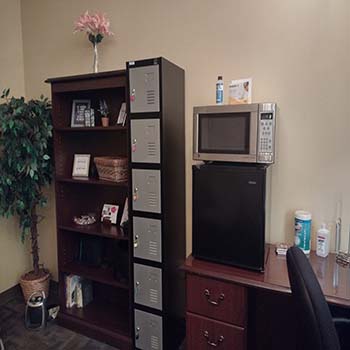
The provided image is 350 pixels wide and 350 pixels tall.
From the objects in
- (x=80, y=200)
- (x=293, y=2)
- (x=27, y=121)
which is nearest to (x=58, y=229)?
(x=80, y=200)

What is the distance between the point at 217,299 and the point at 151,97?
3.81 ft

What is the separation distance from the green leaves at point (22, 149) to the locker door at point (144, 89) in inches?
30.9

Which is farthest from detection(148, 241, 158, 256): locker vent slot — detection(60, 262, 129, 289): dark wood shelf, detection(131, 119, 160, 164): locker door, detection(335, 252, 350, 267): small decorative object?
detection(335, 252, 350, 267): small decorative object

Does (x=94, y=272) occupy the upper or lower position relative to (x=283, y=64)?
lower

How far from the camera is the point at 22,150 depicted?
2174mm

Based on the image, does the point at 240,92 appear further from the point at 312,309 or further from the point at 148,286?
the point at 148,286

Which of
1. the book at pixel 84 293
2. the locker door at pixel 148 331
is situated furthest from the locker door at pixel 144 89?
the book at pixel 84 293

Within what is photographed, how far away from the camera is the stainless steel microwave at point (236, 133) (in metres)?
1.49

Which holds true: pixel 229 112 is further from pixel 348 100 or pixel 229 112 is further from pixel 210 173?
A: pixel 348 100

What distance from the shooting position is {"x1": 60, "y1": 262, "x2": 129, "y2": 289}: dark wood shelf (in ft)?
6.84

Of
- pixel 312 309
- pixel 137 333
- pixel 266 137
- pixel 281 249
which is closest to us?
pixel 312 309

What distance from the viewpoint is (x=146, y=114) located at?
176 centimetres

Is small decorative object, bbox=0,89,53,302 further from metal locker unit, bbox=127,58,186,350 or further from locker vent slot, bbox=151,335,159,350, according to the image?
locker vent slot, bbox=151,335,159,350

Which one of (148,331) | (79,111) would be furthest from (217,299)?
(79,111)
